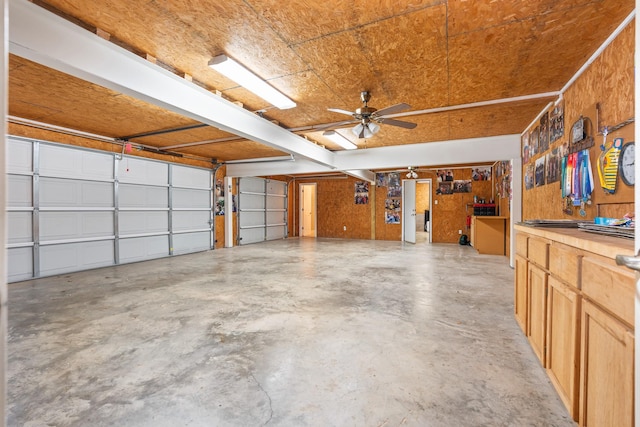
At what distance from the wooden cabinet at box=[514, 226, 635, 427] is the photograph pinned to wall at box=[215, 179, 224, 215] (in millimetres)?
7692

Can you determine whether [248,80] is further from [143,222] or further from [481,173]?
[481,173]

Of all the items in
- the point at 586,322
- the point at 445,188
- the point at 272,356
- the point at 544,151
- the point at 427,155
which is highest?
the point at 427,155

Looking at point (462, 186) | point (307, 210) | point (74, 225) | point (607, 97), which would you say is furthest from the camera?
point (307, 210)

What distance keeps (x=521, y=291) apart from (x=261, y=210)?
8.37 meters

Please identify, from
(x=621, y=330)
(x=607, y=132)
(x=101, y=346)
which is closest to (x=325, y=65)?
(x=607, y=132)

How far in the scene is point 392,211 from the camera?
10516 mm

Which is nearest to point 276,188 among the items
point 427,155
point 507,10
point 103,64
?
point 427,155

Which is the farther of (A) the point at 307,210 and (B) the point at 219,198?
(A) the point at 307,210

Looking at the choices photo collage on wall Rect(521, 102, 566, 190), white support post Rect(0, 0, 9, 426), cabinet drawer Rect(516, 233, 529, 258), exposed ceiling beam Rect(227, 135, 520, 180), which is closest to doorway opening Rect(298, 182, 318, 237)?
exposed ceiling beam Rect(227, 135, 520, 180)

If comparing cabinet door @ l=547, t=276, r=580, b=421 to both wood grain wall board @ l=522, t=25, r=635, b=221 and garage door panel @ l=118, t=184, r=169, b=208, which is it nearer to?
wood grain wall board @ l=522, t=25, r=635, b=221

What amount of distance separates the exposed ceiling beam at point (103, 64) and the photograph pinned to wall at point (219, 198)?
180 inches

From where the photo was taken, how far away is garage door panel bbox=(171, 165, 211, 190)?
23.2 feet

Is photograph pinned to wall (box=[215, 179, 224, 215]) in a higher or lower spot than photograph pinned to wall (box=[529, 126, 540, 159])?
lower

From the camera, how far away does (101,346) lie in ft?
7.95
